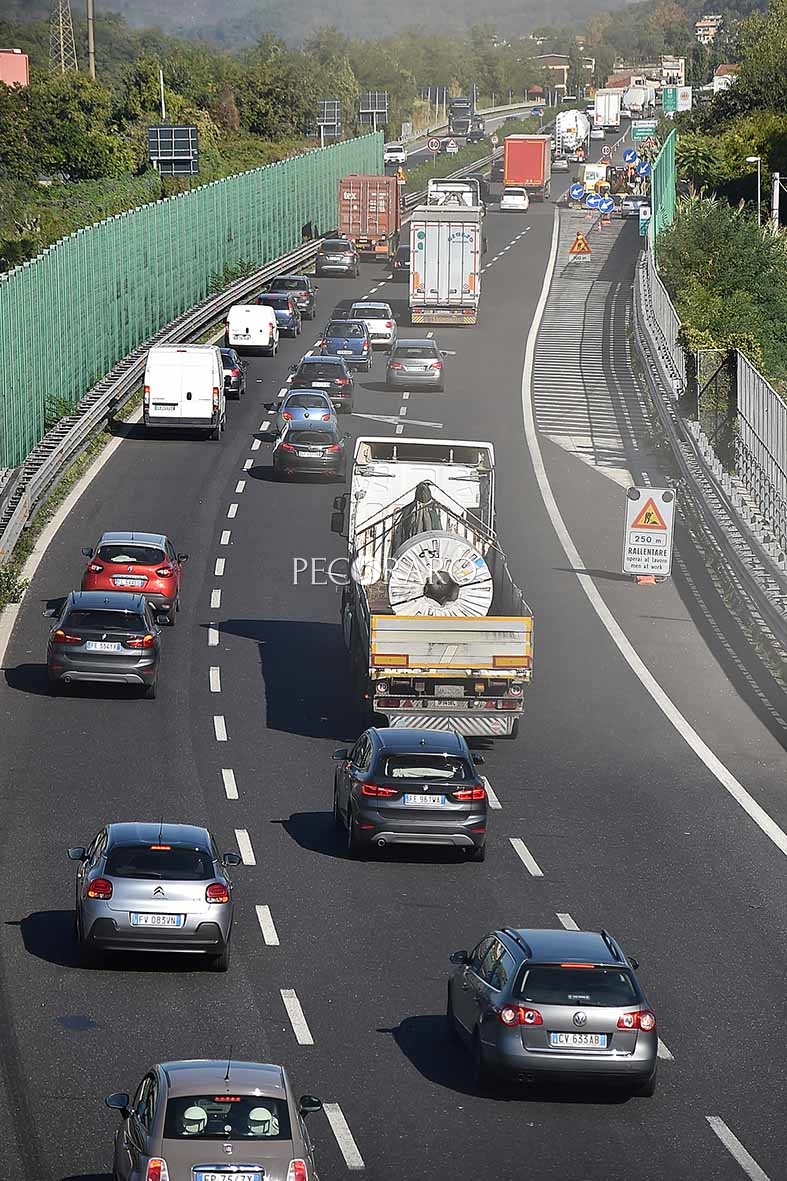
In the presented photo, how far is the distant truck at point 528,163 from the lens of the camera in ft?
434

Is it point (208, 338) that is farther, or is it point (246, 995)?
point (208, 338)

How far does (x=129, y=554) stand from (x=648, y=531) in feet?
Answer: 35.5

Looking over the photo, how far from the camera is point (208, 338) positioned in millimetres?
72875

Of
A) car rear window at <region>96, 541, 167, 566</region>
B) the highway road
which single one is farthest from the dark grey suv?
car rear window at <region>96, 541, 167, 566</region>

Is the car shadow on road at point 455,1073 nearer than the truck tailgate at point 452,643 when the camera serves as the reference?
Yes

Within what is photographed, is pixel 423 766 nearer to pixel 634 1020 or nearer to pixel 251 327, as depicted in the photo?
pixel 634 1020

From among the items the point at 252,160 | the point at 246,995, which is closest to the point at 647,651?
the point at 246,995

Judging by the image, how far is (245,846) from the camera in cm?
2483

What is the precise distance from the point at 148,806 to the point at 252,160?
111295 mm

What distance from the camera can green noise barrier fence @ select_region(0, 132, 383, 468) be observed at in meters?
50.9

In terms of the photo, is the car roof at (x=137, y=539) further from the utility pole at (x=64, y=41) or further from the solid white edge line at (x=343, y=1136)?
the utility pole at (x=64, y=41)

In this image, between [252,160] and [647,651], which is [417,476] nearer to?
[647,651]

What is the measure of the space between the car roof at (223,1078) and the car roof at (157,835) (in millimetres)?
6721

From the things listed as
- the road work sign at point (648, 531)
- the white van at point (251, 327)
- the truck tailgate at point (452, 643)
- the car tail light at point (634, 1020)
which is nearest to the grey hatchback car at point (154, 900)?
the car tail light at point (634, 1020)
